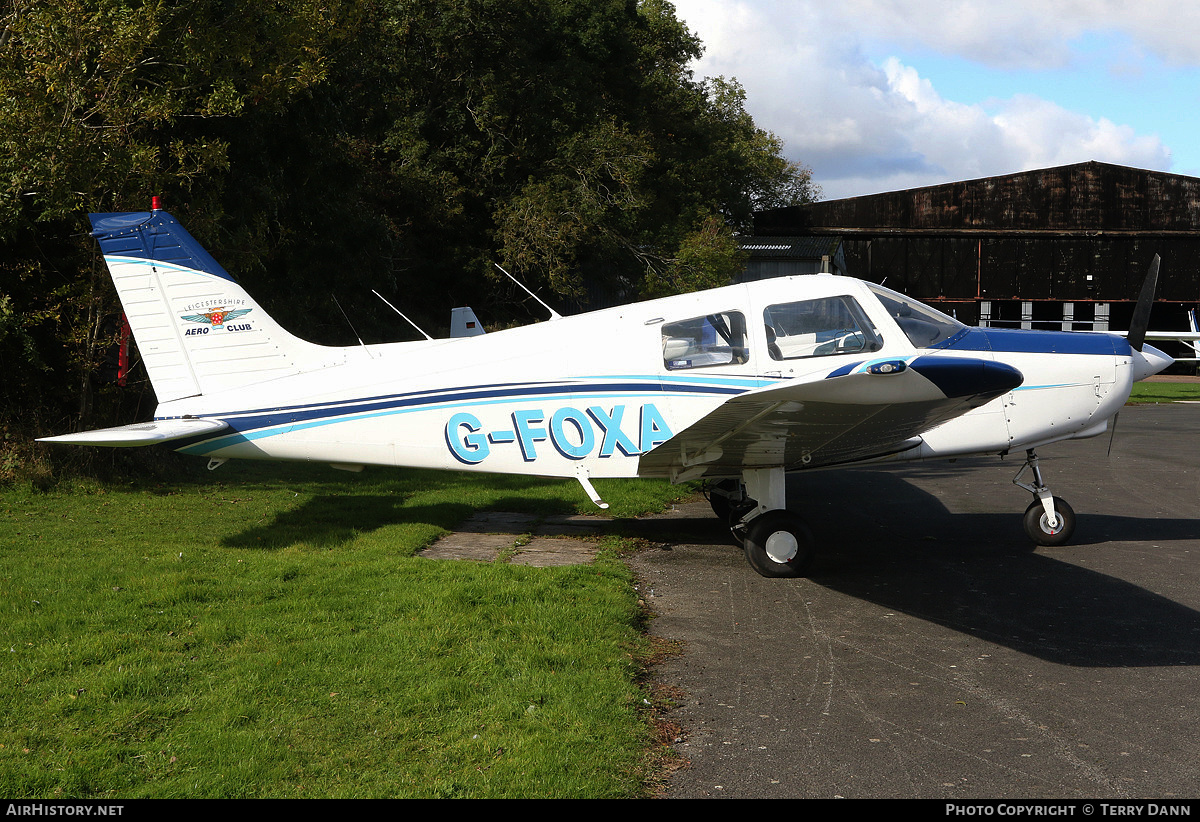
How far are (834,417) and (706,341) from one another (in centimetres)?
170

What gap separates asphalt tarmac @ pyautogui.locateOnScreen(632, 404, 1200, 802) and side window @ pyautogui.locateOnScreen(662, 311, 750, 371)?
180 cm

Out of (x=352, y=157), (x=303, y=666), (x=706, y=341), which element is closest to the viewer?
(x=303, y=666)

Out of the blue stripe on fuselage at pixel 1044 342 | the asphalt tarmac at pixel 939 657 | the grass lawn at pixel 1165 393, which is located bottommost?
the grass lawn at pixel 1165 393

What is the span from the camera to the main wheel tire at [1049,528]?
8.02 metres

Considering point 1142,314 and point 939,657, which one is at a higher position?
point 1142,314

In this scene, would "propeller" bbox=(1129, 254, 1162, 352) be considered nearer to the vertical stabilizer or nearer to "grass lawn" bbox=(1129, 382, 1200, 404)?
the vertical stabilizer

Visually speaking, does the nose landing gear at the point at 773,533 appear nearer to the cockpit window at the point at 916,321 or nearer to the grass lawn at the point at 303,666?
the grass lawn at the point at 303,666

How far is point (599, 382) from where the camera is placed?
7410 millimetres

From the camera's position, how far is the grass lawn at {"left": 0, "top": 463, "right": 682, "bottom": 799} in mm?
3709

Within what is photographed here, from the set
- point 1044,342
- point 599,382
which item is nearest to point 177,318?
point 599,382

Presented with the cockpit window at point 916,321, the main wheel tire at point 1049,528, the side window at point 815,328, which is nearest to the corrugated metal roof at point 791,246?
the main wheel tire at point 1049,528

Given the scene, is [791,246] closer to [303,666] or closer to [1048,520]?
[1048,520]

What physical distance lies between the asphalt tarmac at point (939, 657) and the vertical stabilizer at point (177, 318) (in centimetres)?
411

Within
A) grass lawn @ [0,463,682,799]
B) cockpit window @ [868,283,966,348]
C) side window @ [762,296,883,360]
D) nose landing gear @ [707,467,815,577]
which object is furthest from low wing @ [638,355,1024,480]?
grass lawn @ [0,463,682,799]
